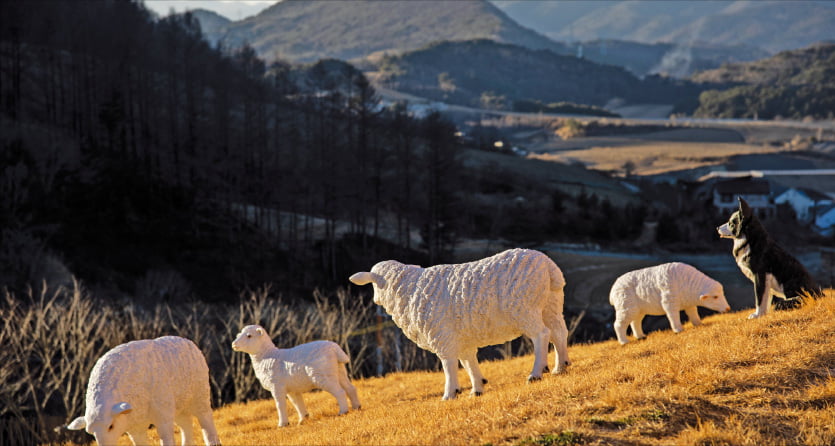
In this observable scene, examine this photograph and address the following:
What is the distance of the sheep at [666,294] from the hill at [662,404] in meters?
1.94

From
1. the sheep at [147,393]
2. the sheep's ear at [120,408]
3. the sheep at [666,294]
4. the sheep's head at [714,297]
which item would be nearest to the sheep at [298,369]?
the sheep at [147,393]

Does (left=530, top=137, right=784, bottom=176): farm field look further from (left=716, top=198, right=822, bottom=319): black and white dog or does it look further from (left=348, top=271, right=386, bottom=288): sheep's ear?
(left=348, top=271, right=386, bottom=288): sheep's ear

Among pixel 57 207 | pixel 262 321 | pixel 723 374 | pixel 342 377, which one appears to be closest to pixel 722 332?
pixel 723 374

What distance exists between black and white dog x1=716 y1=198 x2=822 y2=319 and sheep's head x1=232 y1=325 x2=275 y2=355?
9351 millimetres

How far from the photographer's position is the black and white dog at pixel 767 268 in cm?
1470

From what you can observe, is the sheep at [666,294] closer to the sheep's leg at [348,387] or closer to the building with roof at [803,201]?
the sheep's leg at [348,387]

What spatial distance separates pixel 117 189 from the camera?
176ft

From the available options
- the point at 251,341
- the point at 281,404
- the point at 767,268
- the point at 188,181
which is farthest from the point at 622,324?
the point at 188,181

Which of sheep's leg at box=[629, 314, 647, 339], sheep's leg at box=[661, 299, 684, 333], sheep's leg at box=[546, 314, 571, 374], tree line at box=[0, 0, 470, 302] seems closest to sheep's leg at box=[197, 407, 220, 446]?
sheep's leg at box=[546, 314, 571, 374]

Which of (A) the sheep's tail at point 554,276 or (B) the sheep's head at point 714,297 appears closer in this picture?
(A) the sheep's tail at point 554,276

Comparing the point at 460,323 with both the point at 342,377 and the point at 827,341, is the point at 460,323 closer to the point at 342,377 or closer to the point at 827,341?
the point at 342,377

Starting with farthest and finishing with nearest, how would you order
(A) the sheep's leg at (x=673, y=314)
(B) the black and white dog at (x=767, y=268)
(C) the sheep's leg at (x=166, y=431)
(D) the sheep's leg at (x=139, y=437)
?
(A) the sheep's leg at (x=673, y=314), (B) the black and white dog at (x=767, y=268), (D) the sheep's leg at (x=139, y=437), (C) the sheep's leg at (x=166, y=431)

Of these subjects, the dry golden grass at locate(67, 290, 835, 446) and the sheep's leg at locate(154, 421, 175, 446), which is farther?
the sheep's leg at locate(154, 421, 175, 446)

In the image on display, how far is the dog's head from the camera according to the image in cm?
1480
